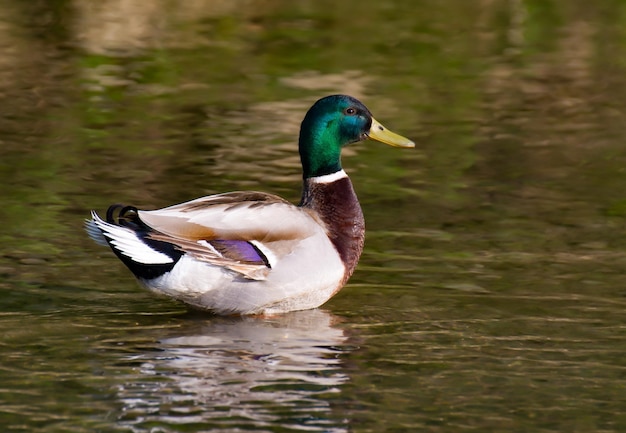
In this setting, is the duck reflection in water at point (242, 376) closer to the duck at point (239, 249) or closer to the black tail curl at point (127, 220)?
the duck at point (239, 249)

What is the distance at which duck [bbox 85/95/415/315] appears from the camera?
24.1 feet

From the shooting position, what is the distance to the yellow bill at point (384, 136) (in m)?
8.50

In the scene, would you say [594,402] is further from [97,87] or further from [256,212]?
[97,87]

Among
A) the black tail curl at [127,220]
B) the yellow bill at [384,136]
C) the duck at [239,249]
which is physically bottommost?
the duck at [239,249]

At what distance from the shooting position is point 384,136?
8.59 m

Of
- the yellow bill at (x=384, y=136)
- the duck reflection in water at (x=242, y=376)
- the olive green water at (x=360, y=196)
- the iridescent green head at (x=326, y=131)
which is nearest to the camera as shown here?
the duck reflection in water at (x=242, y=376)

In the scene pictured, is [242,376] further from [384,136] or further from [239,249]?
[384,136]

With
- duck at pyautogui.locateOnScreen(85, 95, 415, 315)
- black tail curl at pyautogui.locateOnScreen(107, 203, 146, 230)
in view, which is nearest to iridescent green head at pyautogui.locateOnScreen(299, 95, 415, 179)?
duck at pyautogui.locateOnScreen(85, 95, 415, 315)

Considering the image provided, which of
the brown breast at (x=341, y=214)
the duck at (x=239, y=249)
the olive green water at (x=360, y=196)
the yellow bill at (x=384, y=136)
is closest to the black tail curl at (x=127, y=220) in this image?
the duck at (x=239, y=249)

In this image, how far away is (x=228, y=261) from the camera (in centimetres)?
741

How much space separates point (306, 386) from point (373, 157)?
18.0ft

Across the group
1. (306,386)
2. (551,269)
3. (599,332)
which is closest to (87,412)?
(306,386)

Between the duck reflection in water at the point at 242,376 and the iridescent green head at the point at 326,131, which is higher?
the iridescent green head at the point at 326,131

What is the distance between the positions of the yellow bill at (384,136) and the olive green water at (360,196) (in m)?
0.80
